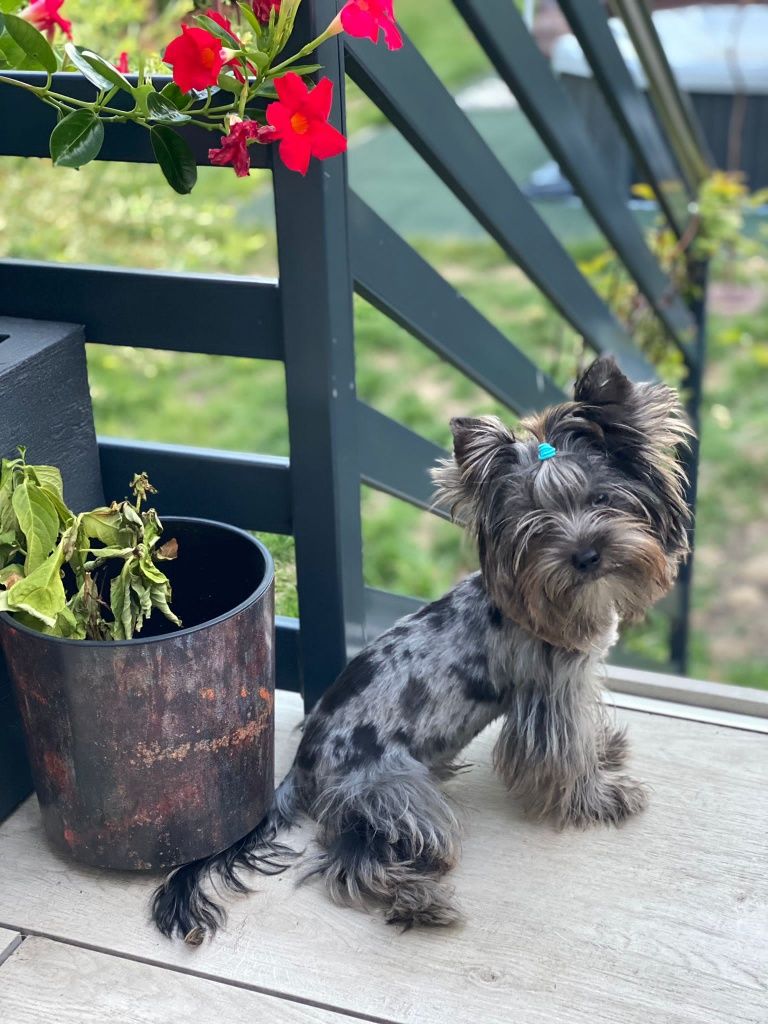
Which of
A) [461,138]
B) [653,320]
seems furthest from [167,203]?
[461,138]

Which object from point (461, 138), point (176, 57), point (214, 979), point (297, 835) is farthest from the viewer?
point (461, 138)

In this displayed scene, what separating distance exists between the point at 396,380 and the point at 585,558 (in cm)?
376

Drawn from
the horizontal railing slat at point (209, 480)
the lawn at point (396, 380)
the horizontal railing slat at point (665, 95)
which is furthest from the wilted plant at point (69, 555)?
the horizontal railing slat at point (665, 95)

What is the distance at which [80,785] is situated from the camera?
1.80 meters

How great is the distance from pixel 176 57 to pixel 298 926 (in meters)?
1.23

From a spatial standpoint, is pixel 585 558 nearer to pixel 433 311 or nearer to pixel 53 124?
pixel 433 311

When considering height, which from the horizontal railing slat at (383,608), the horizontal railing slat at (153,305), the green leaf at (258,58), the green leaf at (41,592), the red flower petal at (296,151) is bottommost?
the horizontal railing slat at (383,608)

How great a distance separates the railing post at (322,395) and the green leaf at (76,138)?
266mm

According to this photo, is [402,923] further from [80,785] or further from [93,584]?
[93,584]

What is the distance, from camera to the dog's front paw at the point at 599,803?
1969mm

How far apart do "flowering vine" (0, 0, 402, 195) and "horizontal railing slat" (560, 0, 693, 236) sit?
1178 mm

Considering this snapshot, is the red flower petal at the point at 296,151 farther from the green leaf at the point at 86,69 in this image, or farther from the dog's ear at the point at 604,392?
the dog's ear at the point at 604,392

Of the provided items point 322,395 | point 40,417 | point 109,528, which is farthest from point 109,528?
point 322,395

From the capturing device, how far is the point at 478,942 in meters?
1.76
